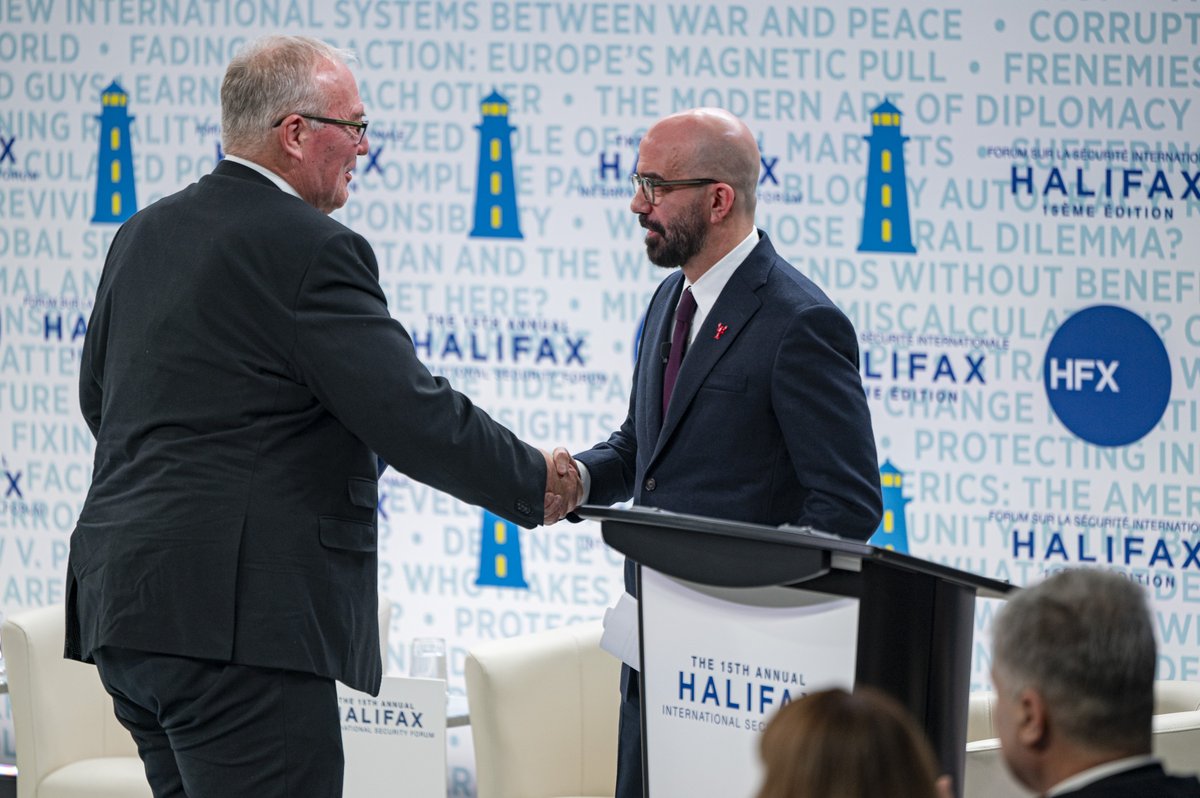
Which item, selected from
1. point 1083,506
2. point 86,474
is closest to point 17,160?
point 86,474

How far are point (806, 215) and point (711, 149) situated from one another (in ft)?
6.43

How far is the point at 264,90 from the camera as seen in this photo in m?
2.65

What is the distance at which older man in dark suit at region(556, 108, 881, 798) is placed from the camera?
8.89 feet

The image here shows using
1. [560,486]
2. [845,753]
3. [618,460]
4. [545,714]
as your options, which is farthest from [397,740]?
[845,753]

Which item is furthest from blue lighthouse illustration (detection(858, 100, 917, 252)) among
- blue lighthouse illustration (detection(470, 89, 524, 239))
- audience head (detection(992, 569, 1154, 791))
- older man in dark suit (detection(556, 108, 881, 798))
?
audience head (detection(992, 569, 1154, 791))

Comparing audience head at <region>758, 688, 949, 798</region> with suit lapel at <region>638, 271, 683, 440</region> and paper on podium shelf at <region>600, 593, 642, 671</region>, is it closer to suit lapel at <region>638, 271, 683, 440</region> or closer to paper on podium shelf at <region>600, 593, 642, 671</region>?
paper on podium shelf at <region>600, 593, 642, 671</region>

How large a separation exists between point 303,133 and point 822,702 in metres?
1.66

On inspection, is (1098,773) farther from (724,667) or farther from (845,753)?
(724,667)

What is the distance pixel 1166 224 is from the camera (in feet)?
15.3

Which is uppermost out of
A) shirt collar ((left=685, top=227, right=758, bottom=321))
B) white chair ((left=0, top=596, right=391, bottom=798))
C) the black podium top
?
shirt collar ((left=685, top=227, right=758, bottom=321))

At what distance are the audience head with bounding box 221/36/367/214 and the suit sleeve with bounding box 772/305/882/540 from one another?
3.04 ft

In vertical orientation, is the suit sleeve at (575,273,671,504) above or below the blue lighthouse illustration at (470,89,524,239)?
below

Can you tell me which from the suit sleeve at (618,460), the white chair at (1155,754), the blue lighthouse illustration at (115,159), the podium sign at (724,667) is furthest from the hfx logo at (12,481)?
the podium sign at (724,667)

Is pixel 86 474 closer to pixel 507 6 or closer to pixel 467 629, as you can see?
pixel 467 629
